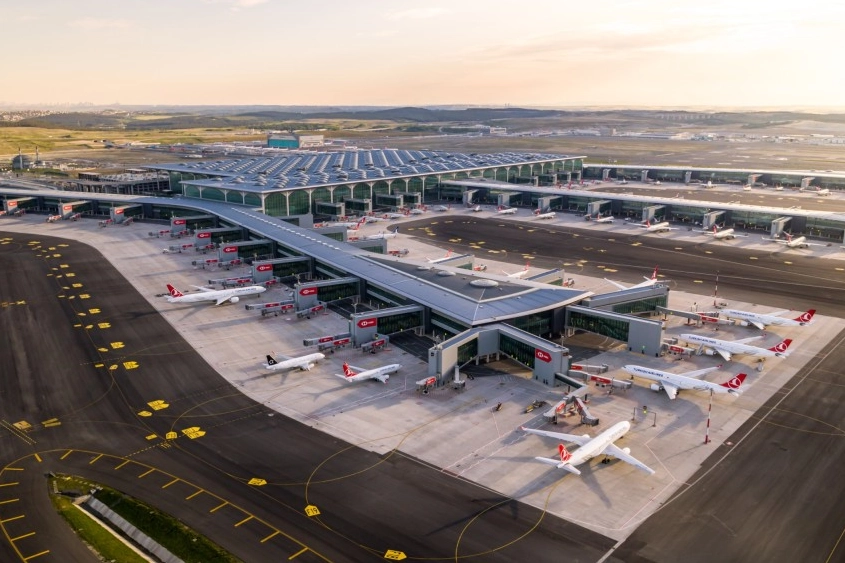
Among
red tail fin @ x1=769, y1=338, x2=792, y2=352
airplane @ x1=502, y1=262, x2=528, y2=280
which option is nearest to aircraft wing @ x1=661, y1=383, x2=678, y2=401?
red tail fin @ x1=769, y1=338, x2=792, y2=352

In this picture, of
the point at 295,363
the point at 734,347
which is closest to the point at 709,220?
the point at 734,347

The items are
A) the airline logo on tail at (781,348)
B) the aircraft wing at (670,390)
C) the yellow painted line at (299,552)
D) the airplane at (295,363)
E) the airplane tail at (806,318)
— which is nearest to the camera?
the yellow painted line at (299,552)

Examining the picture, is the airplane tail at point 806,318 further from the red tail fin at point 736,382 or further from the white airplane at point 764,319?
the red tail fin at point 736,382

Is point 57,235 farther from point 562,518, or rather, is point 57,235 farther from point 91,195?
point 562,518

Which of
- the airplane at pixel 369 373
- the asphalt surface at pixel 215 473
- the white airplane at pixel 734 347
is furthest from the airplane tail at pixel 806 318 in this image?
the asphalt surface at pixel 215 473

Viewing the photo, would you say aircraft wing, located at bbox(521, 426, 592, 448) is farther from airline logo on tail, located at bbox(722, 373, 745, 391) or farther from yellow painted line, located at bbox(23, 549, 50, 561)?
yellow painted line, located at bbox(23, 549, 50, 561)

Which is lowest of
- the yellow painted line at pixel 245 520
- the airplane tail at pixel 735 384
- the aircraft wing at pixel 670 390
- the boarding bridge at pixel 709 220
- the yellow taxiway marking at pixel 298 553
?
the yellow taxiway marking at pixel 298 553

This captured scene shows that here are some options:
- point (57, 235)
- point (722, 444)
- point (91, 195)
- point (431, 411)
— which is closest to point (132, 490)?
point (431, 411)
